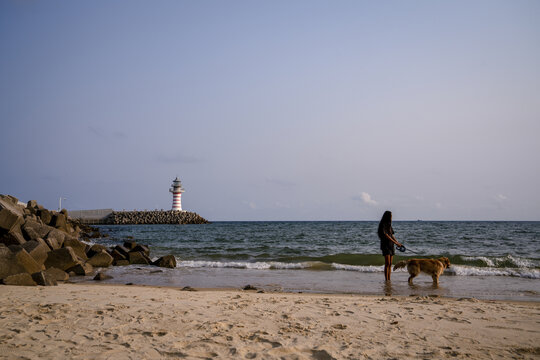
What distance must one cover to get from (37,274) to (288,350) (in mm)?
6417

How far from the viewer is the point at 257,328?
15.1 feet

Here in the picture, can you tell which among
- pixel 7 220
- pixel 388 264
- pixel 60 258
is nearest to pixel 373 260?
pixel 388 264

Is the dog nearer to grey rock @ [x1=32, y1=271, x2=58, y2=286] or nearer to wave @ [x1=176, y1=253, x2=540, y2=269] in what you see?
wave @ [x1=176, y1=253, x2=540, y2=269]

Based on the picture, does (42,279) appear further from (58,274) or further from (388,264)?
(388,264)

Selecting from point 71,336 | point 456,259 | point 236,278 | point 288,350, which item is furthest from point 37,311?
point 456,259

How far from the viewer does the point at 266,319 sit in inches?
A: 199

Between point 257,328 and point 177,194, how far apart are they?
69767 mm

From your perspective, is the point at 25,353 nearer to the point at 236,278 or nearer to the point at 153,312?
the point at 153,312

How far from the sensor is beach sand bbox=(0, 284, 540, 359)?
3.77 m

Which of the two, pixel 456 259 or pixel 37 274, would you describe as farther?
pixel 456 259

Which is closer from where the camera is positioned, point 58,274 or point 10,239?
point 58,274

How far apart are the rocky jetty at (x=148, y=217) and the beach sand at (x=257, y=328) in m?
66.2

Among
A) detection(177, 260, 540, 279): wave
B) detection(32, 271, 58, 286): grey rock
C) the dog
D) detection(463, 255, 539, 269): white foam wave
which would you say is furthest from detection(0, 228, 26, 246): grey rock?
detection(463, 255, 539, 269): white foam wave

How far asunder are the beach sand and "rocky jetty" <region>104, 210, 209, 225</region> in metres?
66.2
